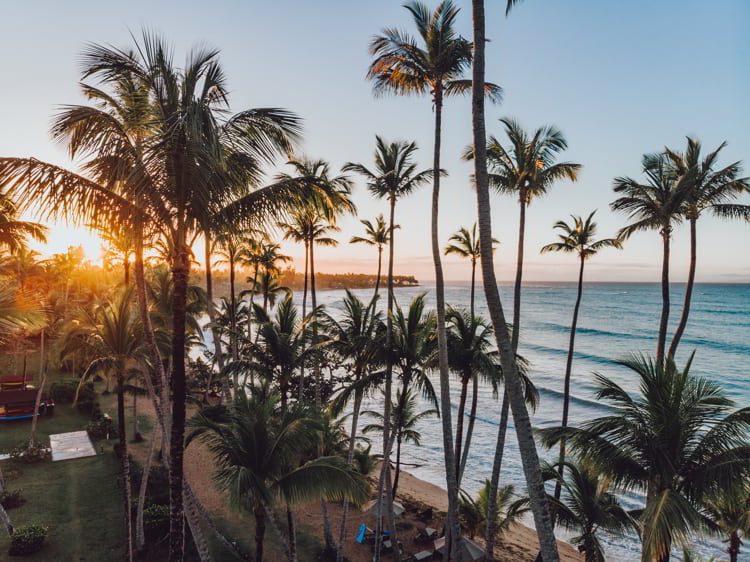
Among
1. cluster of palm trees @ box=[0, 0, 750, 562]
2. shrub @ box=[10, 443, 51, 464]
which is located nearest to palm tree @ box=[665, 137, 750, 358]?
cluster of palm trees @ box=[0, 0, 750, 562]

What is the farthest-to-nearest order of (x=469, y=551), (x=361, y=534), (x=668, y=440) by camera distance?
(x=361, y=534), (x=469, y=551), (x=668, y=440)

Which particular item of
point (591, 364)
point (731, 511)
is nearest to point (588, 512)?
point (731, 511)

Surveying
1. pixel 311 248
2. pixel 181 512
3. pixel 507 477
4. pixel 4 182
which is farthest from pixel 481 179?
pixel 507 477

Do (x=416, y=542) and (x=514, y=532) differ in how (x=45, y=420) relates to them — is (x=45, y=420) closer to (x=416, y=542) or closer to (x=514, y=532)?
(x=416, y=542)

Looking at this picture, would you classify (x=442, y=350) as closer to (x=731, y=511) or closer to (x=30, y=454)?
(x=731, y=511)

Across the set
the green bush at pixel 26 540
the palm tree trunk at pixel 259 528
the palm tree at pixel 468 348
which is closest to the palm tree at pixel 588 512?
the palm tree at pixel 468 348

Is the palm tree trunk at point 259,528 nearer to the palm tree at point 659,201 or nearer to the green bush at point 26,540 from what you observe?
the green bush at point 26,540
